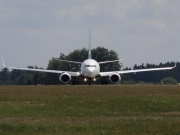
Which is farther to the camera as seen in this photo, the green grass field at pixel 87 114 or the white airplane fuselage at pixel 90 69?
the white airplane fuselage at pixel 90 69

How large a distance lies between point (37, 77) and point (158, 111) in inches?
3983

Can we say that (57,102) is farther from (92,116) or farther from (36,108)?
(92,116)

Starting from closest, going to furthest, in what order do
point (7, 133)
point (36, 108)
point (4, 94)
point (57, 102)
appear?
point (7, 133)
point (36, 108)
point (57, 102)
point (4, 94)

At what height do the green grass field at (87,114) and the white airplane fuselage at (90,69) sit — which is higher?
the white airplane fuselage at (90,69)

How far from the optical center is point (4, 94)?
5138 cm

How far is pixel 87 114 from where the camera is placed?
1556 inches

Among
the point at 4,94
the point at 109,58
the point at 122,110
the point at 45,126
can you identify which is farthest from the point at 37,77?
the point at 45,126

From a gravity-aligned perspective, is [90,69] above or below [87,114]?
above

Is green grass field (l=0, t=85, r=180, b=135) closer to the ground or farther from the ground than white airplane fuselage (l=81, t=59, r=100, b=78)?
closer to the ground

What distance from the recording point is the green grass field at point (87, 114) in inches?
1249

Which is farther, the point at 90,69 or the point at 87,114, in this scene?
the point at 90,69

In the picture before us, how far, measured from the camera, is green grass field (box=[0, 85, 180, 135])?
31719mm

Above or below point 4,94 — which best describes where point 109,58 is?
above

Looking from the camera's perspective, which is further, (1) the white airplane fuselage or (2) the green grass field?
(1) the white airplane fuselage
